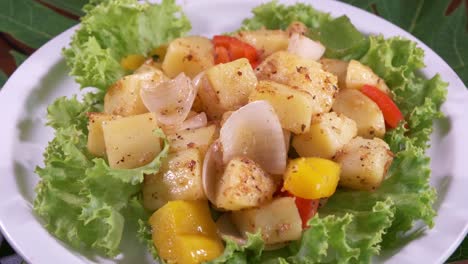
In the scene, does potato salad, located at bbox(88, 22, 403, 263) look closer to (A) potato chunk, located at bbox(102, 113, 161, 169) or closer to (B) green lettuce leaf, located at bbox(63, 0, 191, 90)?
(A) potato chunk, located at bbox(102, 113, 161, 169)

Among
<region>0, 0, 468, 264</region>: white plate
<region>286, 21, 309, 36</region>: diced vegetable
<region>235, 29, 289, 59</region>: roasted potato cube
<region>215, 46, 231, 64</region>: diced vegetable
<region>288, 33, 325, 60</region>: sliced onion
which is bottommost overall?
<region>0, 0, 468, 264</region>: white plate

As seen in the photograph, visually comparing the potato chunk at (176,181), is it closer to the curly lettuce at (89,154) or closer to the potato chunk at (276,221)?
the curly lettuce at (89,154)

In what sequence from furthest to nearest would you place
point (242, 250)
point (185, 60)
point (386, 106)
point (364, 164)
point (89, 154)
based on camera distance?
point (185, 60) → point (386, 106) → point (89, 154) → point (364, 164) → point (242, 250)

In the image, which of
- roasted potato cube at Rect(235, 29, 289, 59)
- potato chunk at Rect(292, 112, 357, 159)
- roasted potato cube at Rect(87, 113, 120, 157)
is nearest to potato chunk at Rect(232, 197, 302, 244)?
potato chunk at Rect(292, 112, 357, 159)

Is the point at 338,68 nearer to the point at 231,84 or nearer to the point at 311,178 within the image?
the point at 231,84

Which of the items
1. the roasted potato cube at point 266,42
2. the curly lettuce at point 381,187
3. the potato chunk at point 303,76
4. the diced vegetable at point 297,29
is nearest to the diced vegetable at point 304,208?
the curly lettuce at point 381,187

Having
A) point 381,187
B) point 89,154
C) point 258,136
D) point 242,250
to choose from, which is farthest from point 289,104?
point 89,154
